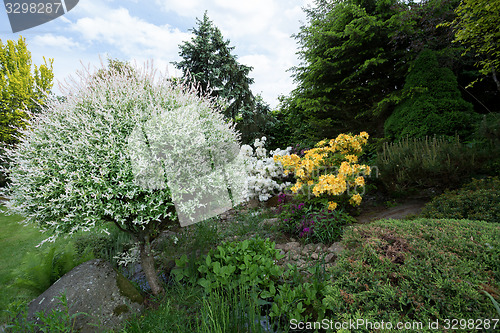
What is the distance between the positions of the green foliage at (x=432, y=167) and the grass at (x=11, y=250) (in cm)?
565

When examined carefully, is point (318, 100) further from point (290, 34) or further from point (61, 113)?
point (61, 113)

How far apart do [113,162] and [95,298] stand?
1.48m

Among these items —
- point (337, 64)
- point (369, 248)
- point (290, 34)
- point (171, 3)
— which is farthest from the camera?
point (290, 34)

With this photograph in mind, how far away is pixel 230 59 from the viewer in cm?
1074

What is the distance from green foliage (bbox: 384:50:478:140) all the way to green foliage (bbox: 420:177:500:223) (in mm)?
2626

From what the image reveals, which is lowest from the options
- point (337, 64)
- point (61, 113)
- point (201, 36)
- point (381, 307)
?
point (381, 307)

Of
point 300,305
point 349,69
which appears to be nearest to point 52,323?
point 300,305

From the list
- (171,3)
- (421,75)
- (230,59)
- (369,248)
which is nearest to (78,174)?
(369,248)

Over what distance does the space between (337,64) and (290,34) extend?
3.99 metres

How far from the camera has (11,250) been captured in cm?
468

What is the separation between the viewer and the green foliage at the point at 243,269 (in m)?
2.20

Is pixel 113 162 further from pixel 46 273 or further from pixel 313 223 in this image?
pixel 313 223

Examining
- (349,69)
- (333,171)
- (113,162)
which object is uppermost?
(349,69)

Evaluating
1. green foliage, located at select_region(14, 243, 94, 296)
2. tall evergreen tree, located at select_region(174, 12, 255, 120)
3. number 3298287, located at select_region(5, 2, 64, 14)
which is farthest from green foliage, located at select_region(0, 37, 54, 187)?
green foliage, located at select_region(14, 243, 94, 296)
